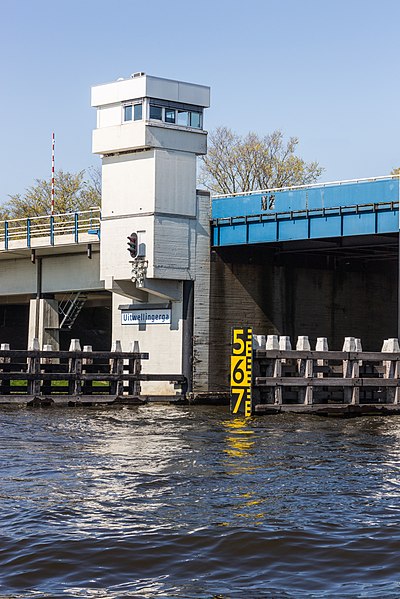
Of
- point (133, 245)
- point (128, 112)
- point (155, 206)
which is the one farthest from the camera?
point (128, 112)

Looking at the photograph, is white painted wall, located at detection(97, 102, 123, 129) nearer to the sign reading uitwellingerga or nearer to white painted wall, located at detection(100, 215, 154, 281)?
white painted wall, located at detection(100, 215, 154, 281)

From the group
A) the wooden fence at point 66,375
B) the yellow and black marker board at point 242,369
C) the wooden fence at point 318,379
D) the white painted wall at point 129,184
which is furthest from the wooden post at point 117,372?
the white painted wall at point 129,184

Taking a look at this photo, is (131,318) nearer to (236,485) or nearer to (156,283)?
(156,283)

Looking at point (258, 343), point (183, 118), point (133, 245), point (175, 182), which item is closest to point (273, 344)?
point (258, 343)

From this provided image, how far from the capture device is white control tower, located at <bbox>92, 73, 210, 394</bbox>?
39.1 meters

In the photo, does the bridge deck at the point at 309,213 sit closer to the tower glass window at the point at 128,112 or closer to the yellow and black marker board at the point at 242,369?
the tower glass window at the point at 128,112

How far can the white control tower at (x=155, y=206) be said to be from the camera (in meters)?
39.1

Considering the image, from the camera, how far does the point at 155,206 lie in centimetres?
3916

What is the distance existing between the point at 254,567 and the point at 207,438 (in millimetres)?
12323

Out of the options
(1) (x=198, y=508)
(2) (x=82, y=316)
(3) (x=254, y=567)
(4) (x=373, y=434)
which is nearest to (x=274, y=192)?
(4) (x=373, y=434)

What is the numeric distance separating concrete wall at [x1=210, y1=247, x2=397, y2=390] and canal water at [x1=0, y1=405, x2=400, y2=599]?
1908 cm

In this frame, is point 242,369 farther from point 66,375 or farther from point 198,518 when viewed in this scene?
point 198,518

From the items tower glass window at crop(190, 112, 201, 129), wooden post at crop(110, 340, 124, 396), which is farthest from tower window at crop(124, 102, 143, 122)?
wooden post at crop(110, 340, 124, 396)

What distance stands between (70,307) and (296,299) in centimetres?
1096
